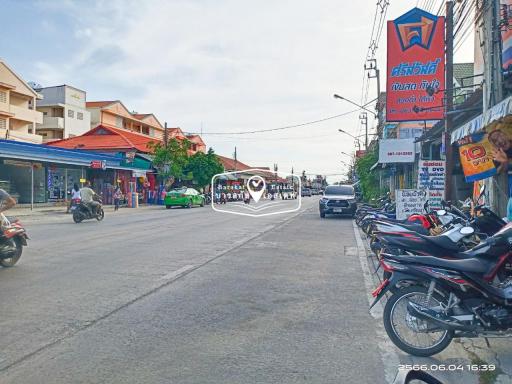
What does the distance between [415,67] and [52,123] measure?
49.4 meters

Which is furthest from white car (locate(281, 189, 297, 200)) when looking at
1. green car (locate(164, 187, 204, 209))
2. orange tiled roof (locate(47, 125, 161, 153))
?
green car (locate(164, 187, 204, 209))

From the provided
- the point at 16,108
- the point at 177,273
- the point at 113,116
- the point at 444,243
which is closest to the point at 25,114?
the point at 16,108

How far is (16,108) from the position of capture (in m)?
44.9

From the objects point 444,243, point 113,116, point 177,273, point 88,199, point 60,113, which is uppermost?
point 113,116

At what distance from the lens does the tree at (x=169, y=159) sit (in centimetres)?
3891

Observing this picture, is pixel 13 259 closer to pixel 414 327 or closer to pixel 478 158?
pixel 414 327

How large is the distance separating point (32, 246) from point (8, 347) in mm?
7868

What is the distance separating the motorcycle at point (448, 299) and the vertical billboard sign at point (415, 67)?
1089 cm

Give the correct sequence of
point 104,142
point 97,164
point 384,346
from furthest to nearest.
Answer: point 104,142, point 97,164, point 384,346

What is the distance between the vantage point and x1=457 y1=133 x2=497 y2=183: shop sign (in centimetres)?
1030

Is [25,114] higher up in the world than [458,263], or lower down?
higher up

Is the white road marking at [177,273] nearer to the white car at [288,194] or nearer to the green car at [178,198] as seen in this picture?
the green car at [178,198]

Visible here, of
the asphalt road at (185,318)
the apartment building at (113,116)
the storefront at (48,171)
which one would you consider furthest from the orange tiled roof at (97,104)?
the asphalt road at (185,318)

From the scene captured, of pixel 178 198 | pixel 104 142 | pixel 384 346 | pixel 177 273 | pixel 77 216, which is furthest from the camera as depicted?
pixel 104 142
